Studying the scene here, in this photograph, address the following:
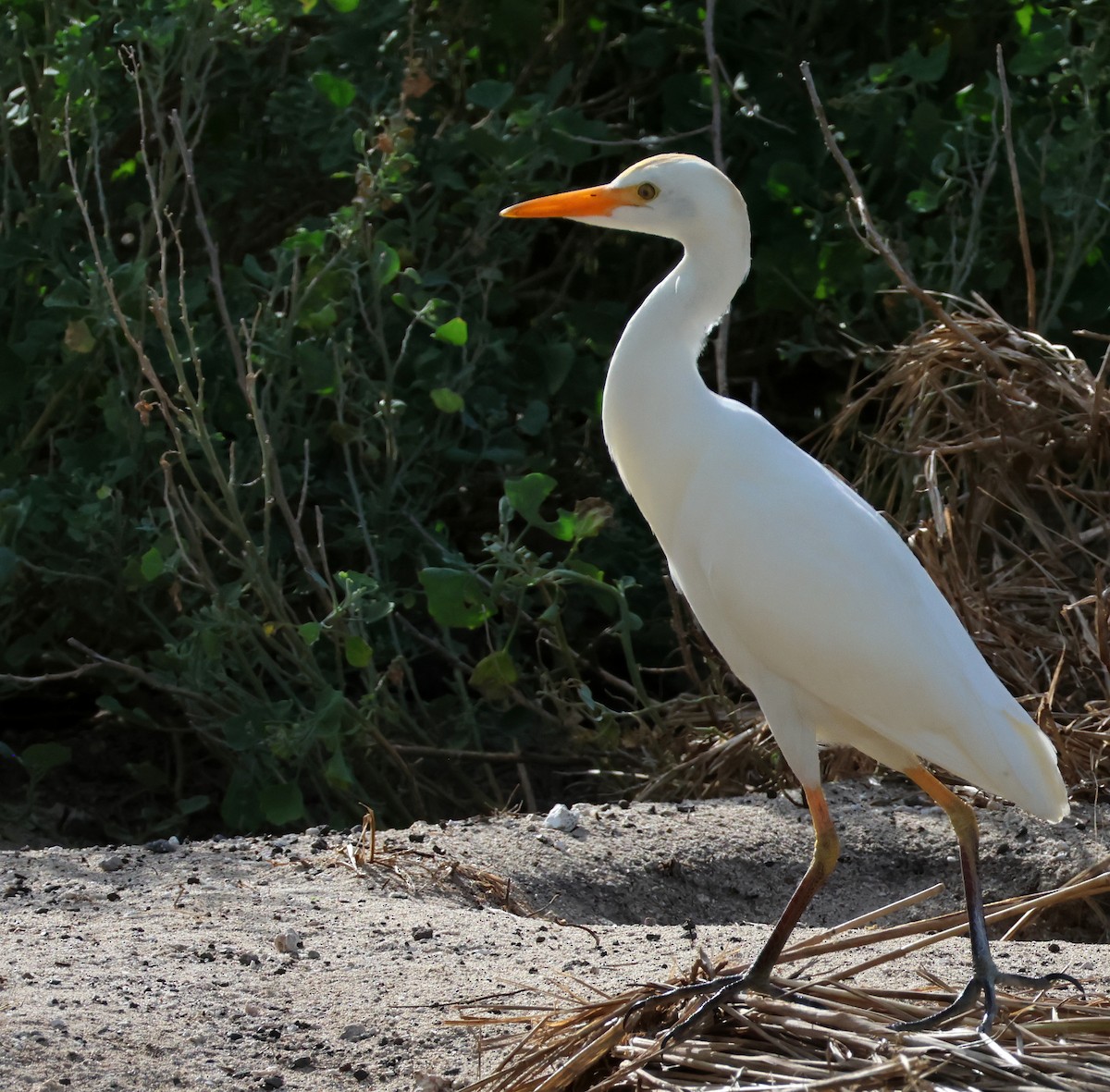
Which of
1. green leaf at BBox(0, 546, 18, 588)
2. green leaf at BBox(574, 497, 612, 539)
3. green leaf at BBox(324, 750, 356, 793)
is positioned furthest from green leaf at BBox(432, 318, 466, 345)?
green leaf at BBox(0, 546, 18, 588)

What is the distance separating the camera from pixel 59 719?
5152mm

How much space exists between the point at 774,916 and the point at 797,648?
106 centimetres

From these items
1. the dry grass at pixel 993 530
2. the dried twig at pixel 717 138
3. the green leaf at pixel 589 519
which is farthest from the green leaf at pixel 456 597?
the dried twig at pixel 717 138

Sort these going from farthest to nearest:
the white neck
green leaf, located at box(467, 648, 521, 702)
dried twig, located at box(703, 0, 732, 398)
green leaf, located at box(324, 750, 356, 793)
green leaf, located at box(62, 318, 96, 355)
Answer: dried twig, located at box(703, 0, 732, 398), green leaf, located at box(62, 318, 96, 355), green leaf, located at box(467, 648, 521, 702), green leaf, located at box(324, 750, 356, 793), the white neck

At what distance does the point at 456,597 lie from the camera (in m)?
4.11

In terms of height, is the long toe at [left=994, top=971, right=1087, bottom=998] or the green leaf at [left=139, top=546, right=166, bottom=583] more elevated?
the green leaf at [left=139, top=546, right=166, bottom=583]

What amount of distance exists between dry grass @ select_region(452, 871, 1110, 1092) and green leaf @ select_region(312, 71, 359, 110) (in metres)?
2.95

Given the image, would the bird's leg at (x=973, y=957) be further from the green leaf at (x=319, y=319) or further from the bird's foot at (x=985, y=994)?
the green leaf at (x=319, y=319)

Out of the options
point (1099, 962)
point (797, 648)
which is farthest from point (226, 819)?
point (1099, 962)

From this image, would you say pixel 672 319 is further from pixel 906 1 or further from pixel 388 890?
pixel 906 1

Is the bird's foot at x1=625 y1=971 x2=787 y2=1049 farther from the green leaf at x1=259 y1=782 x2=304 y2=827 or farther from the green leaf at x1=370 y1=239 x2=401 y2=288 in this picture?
the green leaf at x1=370 y1=239 x2=401 y2=288

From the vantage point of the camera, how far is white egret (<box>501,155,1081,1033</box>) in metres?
2.80

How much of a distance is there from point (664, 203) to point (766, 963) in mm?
1400

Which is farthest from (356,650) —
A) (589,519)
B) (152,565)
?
(589,519)
